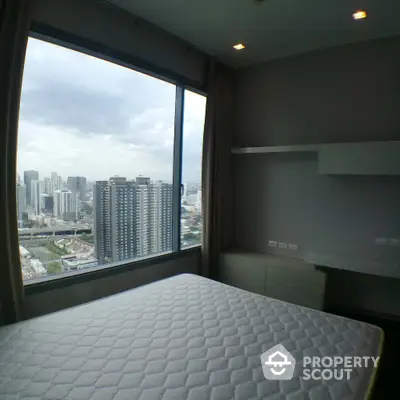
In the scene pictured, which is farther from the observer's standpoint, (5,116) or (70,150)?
(70,150)

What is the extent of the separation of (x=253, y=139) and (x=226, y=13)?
4.91ft

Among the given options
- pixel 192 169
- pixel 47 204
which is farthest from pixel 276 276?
pixel 47 204

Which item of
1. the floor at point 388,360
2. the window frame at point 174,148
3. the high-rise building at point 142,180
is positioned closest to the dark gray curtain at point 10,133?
the window frame at point 174,148

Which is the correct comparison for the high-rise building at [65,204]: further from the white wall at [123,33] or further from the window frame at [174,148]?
the white wall at [123,33]

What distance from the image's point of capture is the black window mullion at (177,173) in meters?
3.04

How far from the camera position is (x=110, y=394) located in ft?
3.48

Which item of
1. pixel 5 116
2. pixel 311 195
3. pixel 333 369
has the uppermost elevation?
pixel 5 116

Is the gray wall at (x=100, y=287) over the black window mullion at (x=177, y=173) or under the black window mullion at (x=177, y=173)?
under

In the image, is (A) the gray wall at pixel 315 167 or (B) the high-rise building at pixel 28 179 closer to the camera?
(B) the high-rise building at pixel 28 179

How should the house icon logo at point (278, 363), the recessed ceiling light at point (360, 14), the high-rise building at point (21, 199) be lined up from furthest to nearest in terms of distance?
the recessed ceiling light at point (360, 14) → the high-rise building at point (21, 199) → the house icon logo at point (278, 363)

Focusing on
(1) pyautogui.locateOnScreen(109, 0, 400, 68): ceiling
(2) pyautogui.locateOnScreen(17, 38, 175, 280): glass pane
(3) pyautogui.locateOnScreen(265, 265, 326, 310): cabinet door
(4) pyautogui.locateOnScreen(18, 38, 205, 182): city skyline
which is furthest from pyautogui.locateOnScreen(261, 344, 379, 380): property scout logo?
(1) pyautogui.locateOnScreen(109, 0, 400, 68): ceiling

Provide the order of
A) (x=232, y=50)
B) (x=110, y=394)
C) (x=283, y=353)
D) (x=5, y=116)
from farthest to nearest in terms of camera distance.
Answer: (x=232, y=50)
(x=5, y=116)
(x=283, y=353)
(x=110, y=394)

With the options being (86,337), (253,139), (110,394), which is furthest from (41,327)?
(253,139)

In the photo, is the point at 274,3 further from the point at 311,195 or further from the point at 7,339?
the point at 7,339
